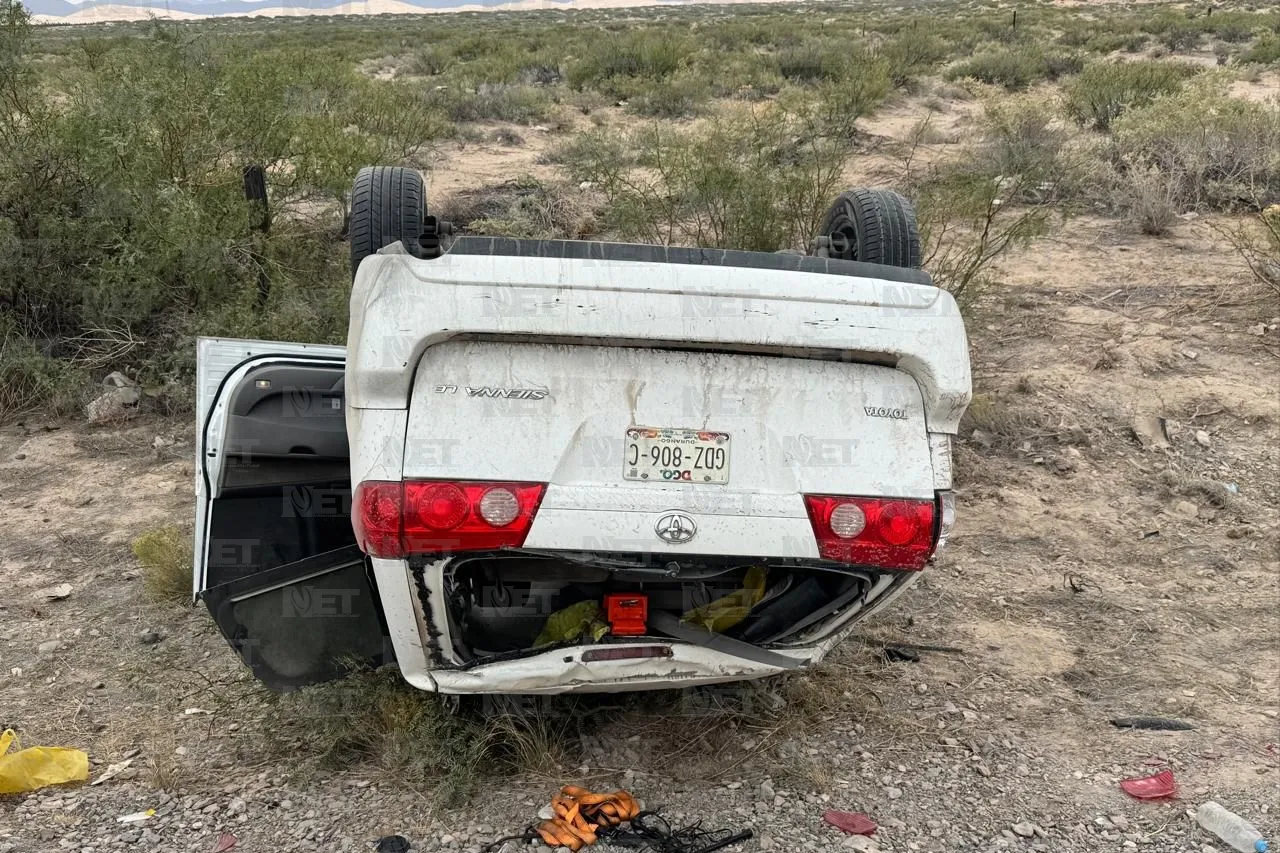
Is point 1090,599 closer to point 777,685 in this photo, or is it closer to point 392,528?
point 777,685

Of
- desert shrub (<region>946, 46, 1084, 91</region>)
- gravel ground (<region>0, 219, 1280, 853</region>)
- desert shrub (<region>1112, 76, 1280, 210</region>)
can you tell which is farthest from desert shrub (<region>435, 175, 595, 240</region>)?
desert shrub (<region>946, 46, 1084, 91</region>)

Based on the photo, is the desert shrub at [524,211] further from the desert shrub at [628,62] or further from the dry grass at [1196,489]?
the desert shrub at [628,62]

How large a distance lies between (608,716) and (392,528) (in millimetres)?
1369

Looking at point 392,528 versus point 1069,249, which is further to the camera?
point 1069,249

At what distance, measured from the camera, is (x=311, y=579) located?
3.01 meters

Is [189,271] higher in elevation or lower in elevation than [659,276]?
lower

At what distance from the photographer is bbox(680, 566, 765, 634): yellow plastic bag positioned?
9.62ft

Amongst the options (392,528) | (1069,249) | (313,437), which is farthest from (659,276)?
(1069,249)

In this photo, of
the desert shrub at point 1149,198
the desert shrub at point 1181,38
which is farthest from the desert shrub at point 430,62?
the desert shrub at point 1181,38

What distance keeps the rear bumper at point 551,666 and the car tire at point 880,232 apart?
140cm

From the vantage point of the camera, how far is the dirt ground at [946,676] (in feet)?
9.84

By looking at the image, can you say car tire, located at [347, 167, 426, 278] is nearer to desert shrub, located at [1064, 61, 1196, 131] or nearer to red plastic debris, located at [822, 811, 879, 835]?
red plastic debris, located at [822, 811, 879, 835]

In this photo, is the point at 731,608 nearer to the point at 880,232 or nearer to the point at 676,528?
the point at 676,528

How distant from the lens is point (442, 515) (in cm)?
239
